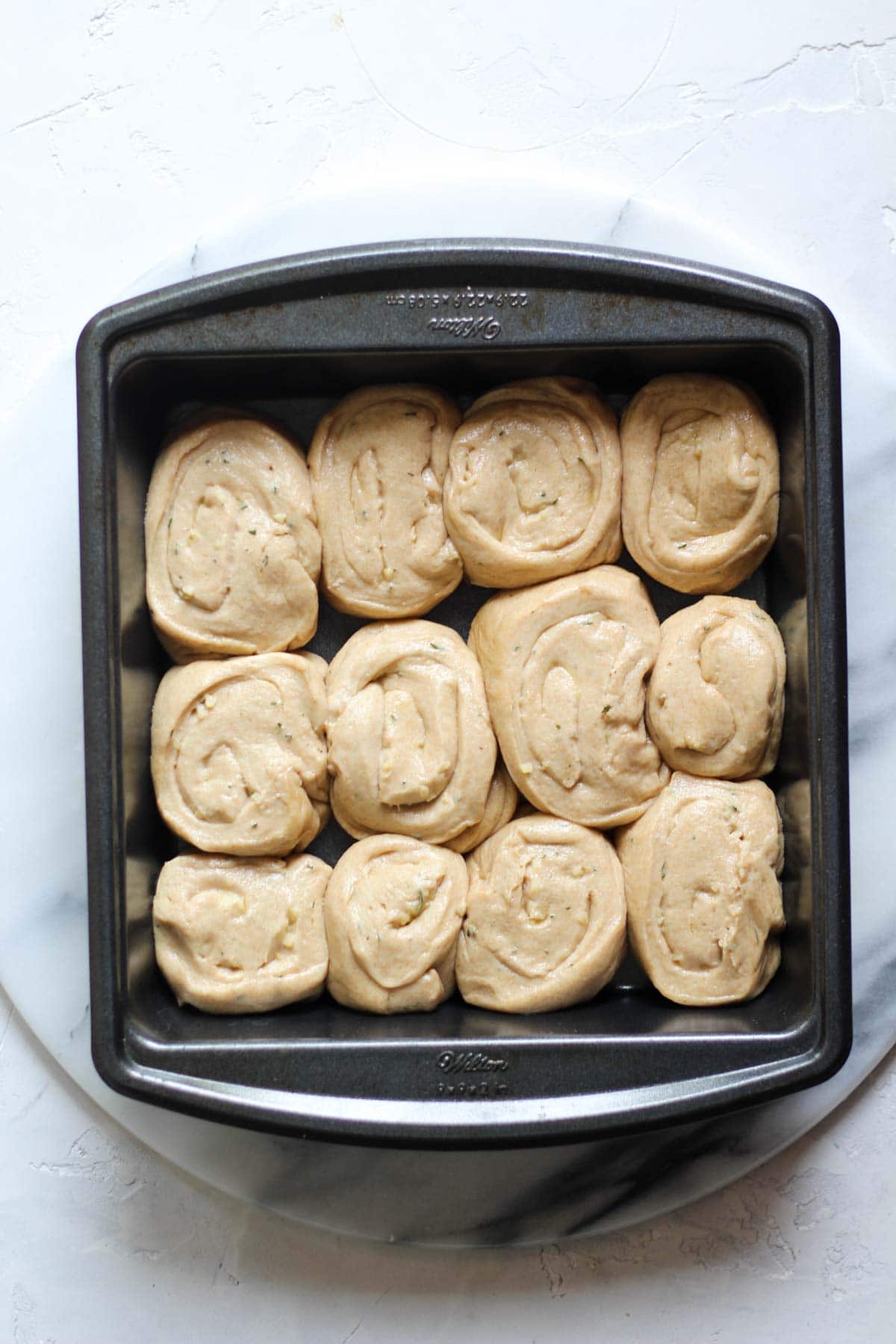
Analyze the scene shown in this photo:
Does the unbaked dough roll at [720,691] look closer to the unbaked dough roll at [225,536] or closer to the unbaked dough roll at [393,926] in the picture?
the unbaked dough roll at [393,926]

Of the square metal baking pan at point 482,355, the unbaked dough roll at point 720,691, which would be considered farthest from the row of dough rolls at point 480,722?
the square metal baking pan at point 482,355

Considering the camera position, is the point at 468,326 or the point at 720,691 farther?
the point at 720,691

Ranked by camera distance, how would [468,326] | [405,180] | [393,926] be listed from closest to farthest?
[468,326], [393,926], [405,180]

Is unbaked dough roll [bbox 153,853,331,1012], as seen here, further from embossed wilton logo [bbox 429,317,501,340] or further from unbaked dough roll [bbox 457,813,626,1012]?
embossed wilton logo [bbox 429,317,501,340]

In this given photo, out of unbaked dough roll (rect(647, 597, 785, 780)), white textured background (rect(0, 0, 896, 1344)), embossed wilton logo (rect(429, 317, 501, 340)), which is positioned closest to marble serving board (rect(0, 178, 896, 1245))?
white textured background (rect(0, 0, 896, 1344))

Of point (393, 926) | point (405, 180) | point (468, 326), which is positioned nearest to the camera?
point (468, 326)

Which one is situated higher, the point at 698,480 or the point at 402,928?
the point at 698,480

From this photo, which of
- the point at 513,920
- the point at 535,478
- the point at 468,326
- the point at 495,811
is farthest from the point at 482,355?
the point at 513,920

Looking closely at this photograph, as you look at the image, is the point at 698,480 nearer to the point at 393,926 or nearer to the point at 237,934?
the point at 393,926
